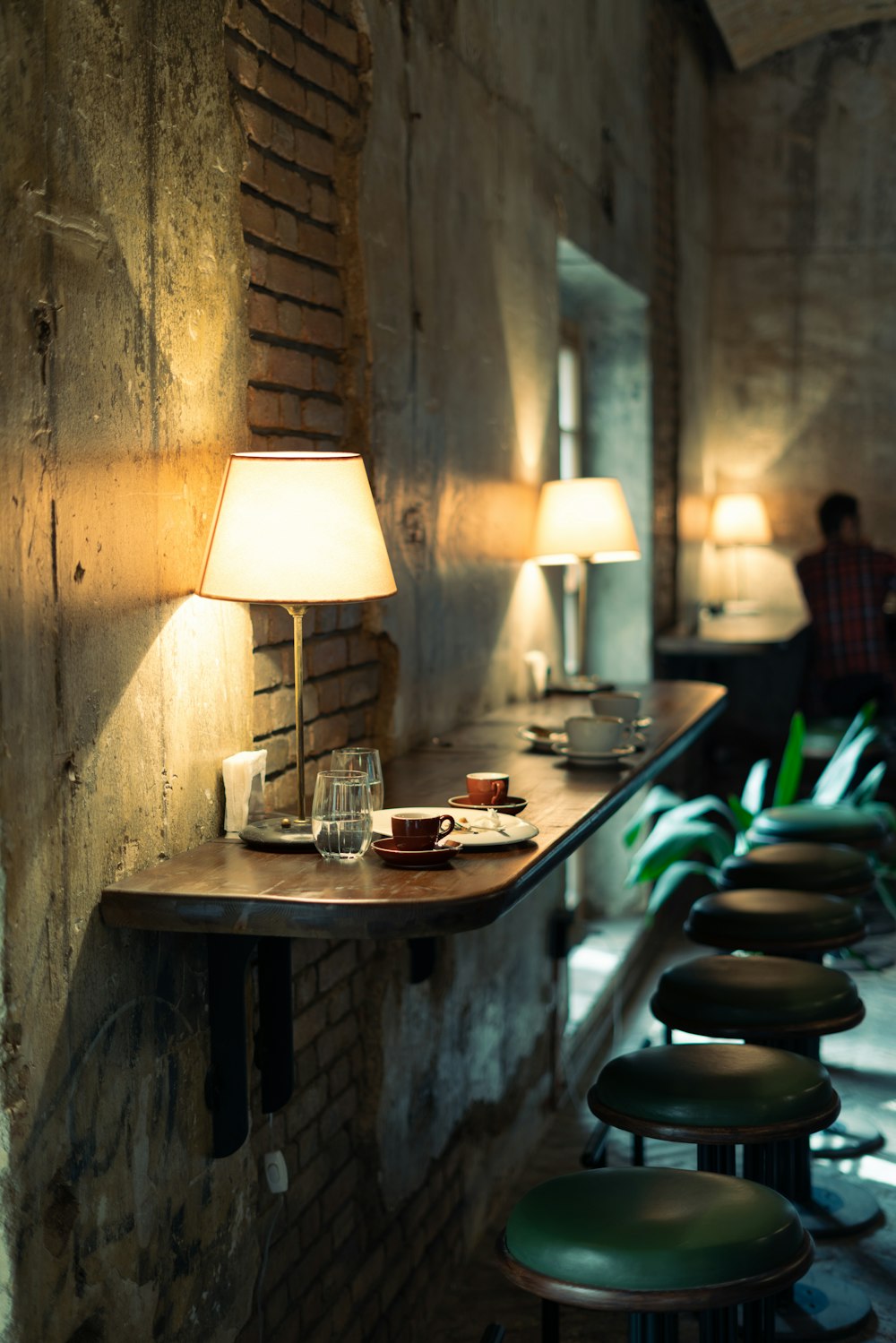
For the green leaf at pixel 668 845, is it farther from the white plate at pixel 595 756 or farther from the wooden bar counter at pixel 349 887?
the wooden bar counter at pixel 349 887

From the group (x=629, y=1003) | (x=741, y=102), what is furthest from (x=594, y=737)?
(x=741, y=102)

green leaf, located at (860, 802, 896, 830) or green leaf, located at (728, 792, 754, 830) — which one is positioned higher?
green leaf, located at (728, 792, 754, 830)

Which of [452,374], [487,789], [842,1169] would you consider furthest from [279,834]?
[842,1169]

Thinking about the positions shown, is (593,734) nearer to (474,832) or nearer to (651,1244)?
(474,832)

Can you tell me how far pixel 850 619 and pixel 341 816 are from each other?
485cm

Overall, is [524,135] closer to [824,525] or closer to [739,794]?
[824,525]

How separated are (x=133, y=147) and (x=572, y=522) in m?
2.06

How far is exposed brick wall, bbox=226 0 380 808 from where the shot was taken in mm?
2262

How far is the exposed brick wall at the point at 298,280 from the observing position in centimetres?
226

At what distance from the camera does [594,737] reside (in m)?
2.75

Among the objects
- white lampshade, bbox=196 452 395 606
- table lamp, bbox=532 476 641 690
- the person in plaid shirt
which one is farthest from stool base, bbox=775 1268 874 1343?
the person in plaid shirt

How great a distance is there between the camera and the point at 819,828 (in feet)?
13.4

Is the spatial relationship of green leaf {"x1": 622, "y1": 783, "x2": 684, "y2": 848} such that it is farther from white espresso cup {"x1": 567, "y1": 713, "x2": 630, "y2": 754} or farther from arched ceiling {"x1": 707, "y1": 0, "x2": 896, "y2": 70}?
arched ceiling {"x1": 707, "y1": 0, "x2": 896, "y2": 70}

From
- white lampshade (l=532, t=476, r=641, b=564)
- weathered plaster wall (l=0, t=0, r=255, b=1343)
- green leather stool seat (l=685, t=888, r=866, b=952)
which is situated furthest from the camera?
white lampshade (l=532, t=476, r=641, b=564)
